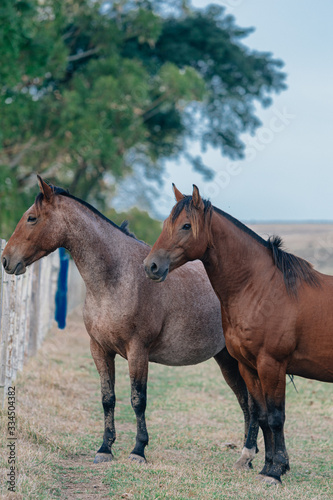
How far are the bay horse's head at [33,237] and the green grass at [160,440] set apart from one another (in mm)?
1636

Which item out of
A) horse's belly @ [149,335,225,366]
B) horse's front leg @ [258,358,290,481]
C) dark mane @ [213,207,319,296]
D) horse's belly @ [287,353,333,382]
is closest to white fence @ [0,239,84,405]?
horse's belly @ [149,335,225,366]

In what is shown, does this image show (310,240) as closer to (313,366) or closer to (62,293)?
→ (62,293)

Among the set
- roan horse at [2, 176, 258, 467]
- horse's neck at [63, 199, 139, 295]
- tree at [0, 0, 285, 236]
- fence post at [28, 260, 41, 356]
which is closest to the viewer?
roan horse at [2, 176, 258, 467]

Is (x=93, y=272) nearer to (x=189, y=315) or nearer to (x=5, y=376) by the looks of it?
(x=189, y=315)

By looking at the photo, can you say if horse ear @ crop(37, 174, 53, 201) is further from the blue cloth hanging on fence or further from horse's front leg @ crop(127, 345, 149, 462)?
the blue cloth hanging on fence

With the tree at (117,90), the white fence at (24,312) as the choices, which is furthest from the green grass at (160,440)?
the tree at (117,90)

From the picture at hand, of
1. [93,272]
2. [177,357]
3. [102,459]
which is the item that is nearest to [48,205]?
[93,272]

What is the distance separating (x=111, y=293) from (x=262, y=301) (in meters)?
1.35

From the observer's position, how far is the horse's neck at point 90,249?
18.9 feet

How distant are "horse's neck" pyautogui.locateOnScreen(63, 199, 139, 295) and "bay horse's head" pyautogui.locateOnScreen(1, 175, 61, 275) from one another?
0.15 meters

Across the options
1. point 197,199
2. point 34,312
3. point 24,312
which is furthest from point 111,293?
point 34,312

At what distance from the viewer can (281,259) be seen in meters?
5.54

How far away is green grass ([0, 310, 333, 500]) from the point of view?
199 inches

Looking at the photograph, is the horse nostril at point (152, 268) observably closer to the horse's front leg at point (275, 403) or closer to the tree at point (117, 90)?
the horse's front leg at point (275, 403)
